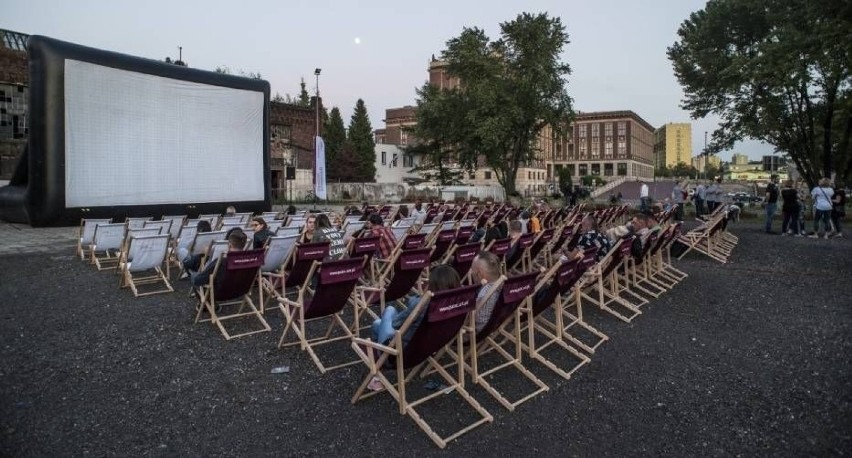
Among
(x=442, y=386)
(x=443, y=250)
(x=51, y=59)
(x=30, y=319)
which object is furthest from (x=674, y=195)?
(x=51, y=59)

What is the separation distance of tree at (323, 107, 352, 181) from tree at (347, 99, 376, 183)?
1.20m

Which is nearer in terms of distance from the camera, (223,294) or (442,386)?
(442,386)

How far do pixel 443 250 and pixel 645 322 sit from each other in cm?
309

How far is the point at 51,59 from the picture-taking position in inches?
561

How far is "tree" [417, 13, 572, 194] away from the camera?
109ft

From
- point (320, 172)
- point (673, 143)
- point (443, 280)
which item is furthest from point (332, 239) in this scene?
point (673, 143)

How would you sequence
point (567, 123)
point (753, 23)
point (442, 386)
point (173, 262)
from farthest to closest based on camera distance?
point (567, 123) → point (753, 23) → point (173, 262) → point (442, 386)

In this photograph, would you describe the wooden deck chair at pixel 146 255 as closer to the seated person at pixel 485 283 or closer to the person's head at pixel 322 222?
the person's head at pixel 322 222

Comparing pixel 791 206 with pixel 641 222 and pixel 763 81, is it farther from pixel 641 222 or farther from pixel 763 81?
pixel 641 222

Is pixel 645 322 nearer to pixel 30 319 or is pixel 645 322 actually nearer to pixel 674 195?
pixel 30 319

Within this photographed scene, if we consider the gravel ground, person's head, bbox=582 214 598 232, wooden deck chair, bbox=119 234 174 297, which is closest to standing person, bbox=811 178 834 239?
the gravel ground

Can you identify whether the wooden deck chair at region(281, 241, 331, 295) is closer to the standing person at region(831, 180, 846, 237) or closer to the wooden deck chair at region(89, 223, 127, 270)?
the wooden deck chair at region(89, 223, 127, 270)

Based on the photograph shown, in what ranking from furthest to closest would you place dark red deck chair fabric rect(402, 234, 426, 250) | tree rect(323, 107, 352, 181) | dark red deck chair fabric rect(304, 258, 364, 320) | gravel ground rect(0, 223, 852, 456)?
tree rect(323, 107, 352, 181) < dark red deck chair fabric rect(402, 234, 426, 250) < dark red deck chair fabric rect(304, 258, 364, 320) < gravel ground rect(0, 223, 852, 456)

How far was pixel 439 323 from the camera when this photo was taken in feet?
10.8
